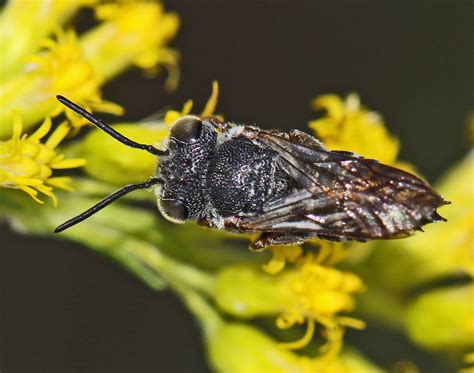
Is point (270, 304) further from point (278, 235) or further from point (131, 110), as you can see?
point (131, 110)

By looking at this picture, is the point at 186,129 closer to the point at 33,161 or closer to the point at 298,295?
the point at 33,161

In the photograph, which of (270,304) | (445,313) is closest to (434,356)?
(445,313)

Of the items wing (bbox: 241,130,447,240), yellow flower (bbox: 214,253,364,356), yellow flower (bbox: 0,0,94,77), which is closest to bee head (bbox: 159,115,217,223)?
wing (bbox: 241,130,447,240)

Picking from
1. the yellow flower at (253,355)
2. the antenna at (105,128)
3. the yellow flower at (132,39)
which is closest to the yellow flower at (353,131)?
the yellow flower at (132,39)

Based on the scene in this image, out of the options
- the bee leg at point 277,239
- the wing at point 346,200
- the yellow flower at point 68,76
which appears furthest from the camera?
the yellow flower at point 68,76

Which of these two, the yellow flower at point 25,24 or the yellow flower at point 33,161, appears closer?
the yellow flower at point 33,161

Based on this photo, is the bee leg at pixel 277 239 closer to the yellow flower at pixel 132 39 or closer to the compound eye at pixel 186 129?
the compound eye at pixel 186 129

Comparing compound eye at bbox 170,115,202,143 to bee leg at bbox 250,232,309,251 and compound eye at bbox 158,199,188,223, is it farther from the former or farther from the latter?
Result: bee leg at bbox 250,232,309,251

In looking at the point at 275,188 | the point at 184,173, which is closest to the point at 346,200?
the point at 275,188
